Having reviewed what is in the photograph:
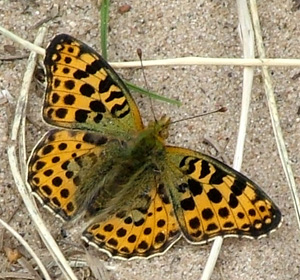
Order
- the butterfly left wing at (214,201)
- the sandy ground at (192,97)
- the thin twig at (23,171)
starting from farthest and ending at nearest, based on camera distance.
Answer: the sandy ground at (192,97), the thin twig at (23,171), the butterfly left wing at (214,201)

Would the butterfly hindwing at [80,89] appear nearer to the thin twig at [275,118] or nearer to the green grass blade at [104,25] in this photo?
the green grass blade at [104,25]

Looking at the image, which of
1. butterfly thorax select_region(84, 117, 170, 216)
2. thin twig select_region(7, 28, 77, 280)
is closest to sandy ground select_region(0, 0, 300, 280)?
thin twig select_region(7, 28, 77, 280)

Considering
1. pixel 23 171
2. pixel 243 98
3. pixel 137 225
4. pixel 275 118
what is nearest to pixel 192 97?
pixel 243 98

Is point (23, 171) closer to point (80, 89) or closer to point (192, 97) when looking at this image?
point (80, 89)

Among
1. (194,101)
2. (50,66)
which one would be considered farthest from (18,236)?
(194,101)

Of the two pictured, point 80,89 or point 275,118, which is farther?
point 275,118

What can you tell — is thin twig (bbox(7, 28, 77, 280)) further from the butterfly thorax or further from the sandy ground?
the butterfly thorax

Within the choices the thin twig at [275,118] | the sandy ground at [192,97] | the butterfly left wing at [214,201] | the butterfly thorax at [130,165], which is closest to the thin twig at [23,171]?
the sandy ground at [192,97]
